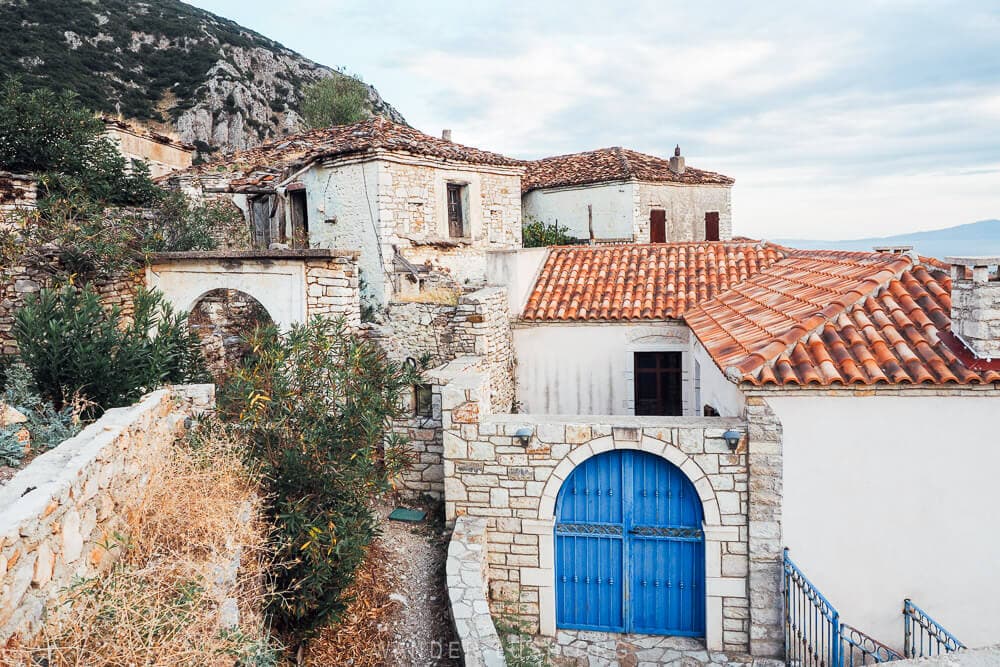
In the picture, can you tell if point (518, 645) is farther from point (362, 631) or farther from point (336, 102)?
point (336, 102)

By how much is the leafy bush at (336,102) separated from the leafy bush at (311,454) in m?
20.9

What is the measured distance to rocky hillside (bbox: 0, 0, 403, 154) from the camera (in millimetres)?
31609

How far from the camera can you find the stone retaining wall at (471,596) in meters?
5.71

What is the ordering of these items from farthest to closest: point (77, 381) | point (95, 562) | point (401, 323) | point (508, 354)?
point (401, 323)
point (508, 354)
point (77, 381)
point (95, 562)

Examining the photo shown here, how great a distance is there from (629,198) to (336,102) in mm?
12111

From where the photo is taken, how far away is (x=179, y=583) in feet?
12.5

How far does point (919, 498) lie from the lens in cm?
686

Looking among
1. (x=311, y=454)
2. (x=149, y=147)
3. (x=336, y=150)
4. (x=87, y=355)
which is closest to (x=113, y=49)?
(x=149, y=147)

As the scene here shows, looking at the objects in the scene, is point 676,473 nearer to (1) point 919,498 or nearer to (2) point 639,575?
(2) point 639,575

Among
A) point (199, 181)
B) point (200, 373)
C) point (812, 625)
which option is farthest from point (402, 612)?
point (199, 181)

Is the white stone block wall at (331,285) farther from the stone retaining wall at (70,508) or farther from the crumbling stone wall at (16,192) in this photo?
the crumbling stone wall at (16,192)

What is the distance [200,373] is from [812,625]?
7038 millimetres

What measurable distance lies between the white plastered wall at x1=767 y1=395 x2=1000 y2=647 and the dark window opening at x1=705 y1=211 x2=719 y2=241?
18398 mm

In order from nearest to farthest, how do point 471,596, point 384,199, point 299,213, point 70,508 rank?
point 70,508 < point 471,596 < point 384,199 < point 299,213
